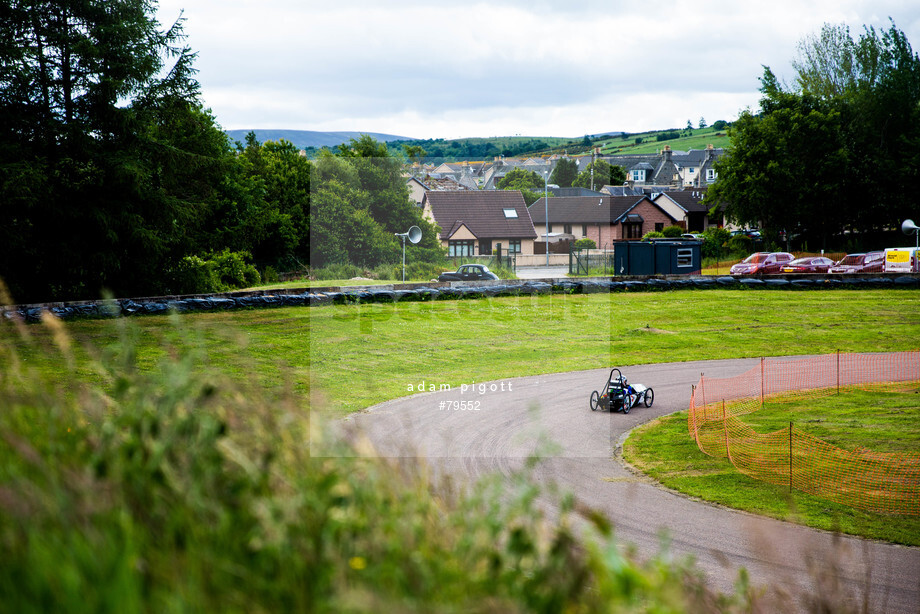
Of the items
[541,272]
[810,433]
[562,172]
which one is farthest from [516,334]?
[562,172]

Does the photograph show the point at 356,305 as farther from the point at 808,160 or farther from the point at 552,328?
the point at 808,160

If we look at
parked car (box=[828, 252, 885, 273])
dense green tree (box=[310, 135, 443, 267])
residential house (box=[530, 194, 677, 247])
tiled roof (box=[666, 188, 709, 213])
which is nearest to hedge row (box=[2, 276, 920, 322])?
dense green tree (box=[310, 135, 443, 267])

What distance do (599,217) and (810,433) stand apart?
45.3 meters

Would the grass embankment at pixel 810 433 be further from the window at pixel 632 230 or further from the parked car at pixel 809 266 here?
the window at pixel 632 230

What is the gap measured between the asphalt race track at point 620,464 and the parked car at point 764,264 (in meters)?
22.3

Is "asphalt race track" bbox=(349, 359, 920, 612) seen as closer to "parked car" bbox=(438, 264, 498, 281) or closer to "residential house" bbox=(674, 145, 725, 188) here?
"parked car" bbox=(438, 264, 498, 281)

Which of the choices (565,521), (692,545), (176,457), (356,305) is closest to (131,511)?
(176,457)

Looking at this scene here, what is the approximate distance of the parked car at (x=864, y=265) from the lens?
41.7 metres

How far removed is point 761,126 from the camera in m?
52.1

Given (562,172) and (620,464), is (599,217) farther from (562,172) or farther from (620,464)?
(620,464)

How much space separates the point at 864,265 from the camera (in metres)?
42.6

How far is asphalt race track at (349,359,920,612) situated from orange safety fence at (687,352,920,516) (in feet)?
3.41

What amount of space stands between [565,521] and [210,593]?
117 cm

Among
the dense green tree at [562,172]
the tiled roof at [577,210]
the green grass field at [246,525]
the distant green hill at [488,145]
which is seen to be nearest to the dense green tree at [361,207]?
the distant green hill at [488,145]
